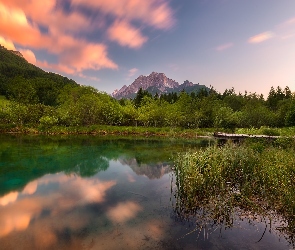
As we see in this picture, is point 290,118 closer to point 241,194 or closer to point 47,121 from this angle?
point 241,194

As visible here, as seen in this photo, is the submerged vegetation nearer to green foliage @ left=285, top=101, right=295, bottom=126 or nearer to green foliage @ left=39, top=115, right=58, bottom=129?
green foliage @ left=285, top=101, right=295, bottom=126

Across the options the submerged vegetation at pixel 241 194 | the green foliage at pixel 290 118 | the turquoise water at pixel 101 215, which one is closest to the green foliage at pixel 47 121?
the turquoise water at pixel 101 215

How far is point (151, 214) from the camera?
12.6 metres

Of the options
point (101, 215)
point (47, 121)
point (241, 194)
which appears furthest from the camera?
point (47, 121)

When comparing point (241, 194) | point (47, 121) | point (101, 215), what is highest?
point (47, 121)

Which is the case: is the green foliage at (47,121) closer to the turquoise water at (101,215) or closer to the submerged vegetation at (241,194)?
the turquoise water at (101,215)

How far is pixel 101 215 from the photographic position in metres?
12.4

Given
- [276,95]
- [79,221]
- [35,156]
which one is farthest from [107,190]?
[276,95]

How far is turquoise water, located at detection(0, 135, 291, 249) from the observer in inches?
380

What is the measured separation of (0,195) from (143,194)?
30.9ft

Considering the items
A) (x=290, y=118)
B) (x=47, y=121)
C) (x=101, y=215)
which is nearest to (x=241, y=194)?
(x=101, y=215)

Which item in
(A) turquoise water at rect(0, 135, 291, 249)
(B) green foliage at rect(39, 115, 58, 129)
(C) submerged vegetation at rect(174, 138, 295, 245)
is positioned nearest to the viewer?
(A) turquoise water at rect(0, 135, 291, 249)

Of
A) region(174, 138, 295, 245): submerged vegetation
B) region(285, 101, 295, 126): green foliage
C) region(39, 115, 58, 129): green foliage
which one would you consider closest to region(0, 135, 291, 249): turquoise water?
region(174, 138, 295, 245): submerged vegetation

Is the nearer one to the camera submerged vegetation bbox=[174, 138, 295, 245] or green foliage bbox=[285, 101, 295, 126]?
submerged vegetation bbox=[174, 138, 295, 245]
